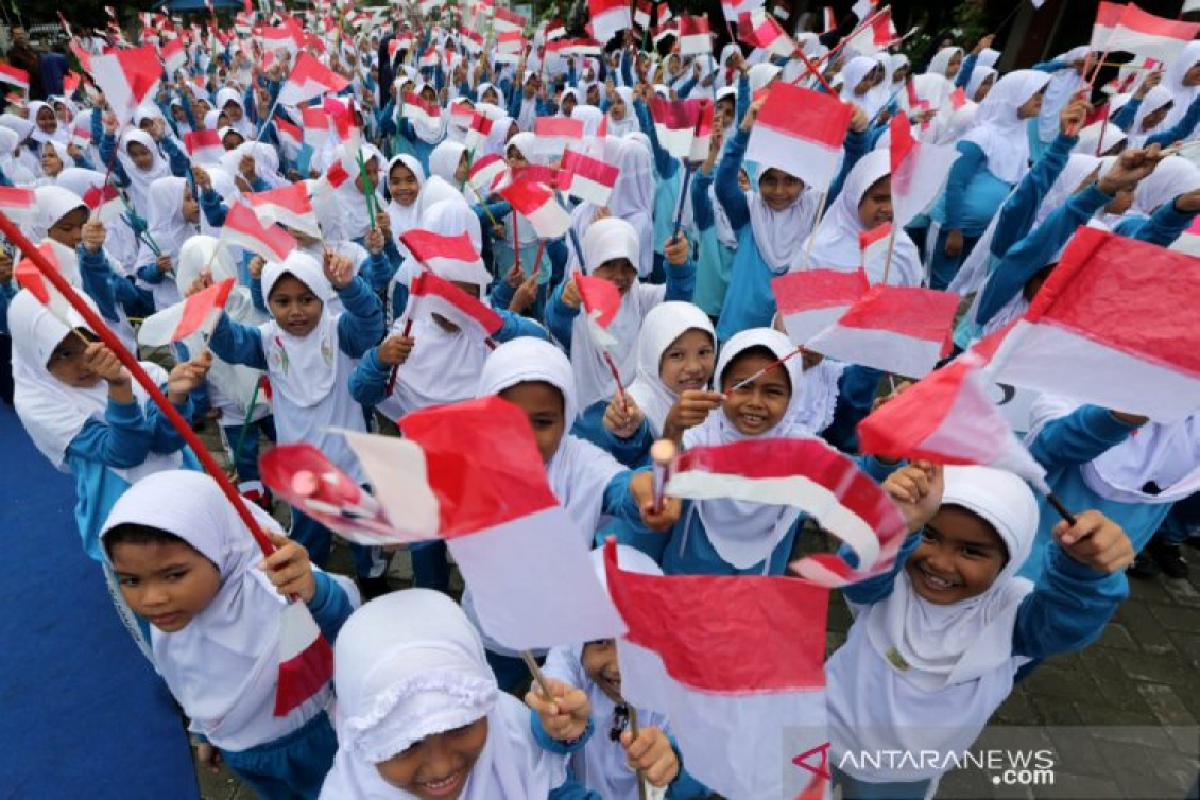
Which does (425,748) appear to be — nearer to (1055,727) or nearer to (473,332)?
(473,332)

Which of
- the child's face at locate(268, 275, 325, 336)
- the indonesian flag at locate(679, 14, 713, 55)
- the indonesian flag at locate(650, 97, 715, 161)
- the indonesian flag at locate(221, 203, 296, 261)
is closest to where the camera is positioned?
the indonesian flag at locate(221, 203, 296, 261)

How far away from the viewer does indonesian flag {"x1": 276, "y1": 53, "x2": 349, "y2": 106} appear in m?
5.57

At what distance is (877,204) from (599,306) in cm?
192

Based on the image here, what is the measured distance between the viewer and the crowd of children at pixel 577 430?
5.03ft

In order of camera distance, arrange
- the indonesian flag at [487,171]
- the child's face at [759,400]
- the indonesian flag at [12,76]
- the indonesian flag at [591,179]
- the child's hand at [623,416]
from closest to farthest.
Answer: the child's face at [759,400] → the child's hand at [623,416] → the indonesian flag at [591,179] → the indonesian flag at [487,171] → the indonesian flag at [12,76]

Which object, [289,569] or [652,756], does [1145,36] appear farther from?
[289,569]

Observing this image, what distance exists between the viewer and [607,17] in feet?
20.6

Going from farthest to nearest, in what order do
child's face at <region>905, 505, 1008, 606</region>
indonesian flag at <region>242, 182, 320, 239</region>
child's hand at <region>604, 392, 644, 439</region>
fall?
1. indonesian flag at <region>242, 182, 320, 239</region>
2. child's hand at <region>604, 392, 644, 439</region>
3. child's face at <region>905, 505, 1008, 606</region>

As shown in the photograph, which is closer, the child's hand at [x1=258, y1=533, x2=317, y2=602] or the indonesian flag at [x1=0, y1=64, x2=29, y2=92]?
the child's hand at [x1=258, y1=533, x2=317, y2=602]

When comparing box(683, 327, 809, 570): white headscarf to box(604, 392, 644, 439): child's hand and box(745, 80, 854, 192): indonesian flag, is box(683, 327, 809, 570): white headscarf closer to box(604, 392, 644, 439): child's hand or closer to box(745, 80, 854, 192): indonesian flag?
box(604, 392, 644, 439): child's hand

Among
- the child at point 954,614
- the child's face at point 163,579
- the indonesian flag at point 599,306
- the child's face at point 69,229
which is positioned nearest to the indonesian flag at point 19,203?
the child's face at point 69,229

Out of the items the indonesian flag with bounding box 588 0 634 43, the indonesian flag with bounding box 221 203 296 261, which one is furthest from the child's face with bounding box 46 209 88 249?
the indonesian flag with bounding box 588 0 634 43

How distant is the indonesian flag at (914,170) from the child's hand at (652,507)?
5.52 ft

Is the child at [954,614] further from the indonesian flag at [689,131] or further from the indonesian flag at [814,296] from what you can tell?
the indonesian flag at [689,131]
